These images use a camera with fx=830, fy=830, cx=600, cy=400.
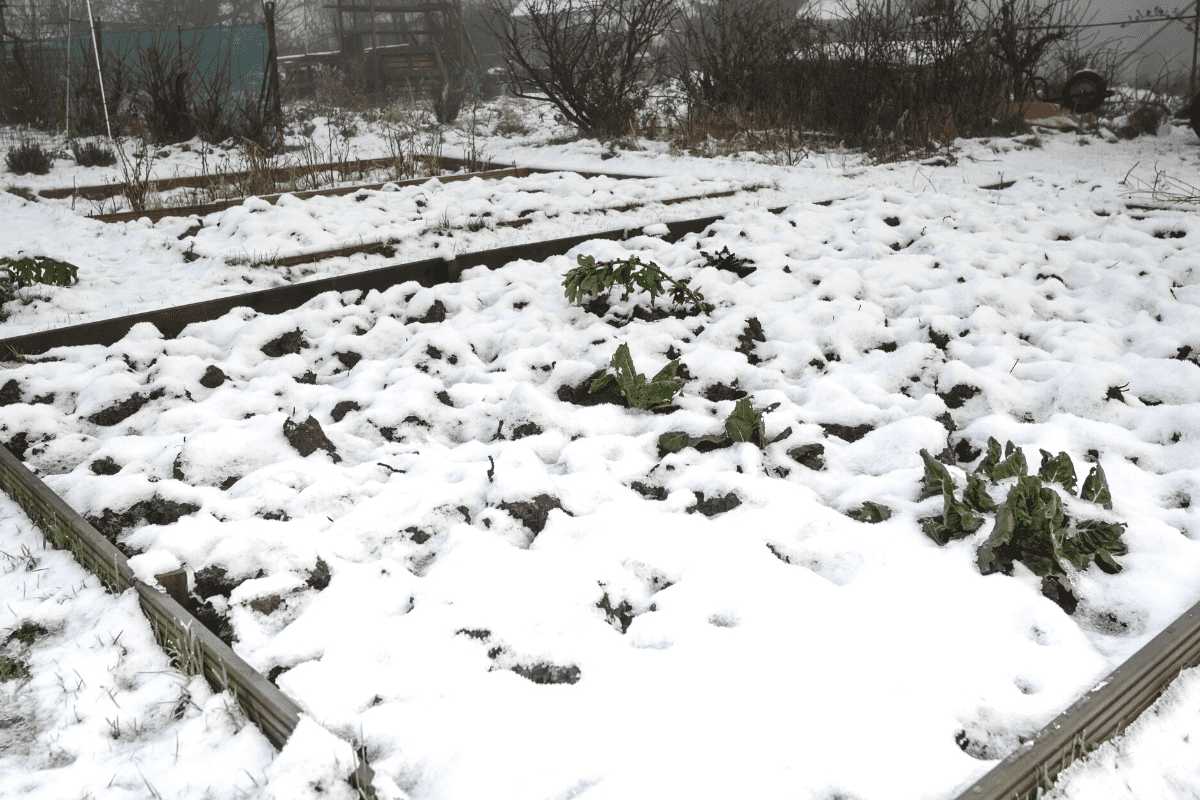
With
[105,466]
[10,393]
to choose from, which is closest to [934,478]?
[105,466]

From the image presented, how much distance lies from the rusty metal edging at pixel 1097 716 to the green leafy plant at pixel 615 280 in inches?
83.1

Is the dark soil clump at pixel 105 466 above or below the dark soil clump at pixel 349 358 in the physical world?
below

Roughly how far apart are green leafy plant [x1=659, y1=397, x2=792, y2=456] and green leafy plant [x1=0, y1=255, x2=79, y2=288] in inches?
120

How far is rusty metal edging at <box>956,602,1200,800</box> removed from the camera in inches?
46.1

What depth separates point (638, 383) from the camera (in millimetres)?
2615

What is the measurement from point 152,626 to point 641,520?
3.43 feet

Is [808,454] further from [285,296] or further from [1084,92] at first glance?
[1084,92]

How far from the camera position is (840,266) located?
12.3 feet

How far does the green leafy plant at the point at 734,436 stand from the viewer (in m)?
2.34

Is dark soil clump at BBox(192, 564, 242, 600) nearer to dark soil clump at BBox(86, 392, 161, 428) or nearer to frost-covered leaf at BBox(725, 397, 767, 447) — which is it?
dark soil clump at BBox(86, 392, 161, 428)

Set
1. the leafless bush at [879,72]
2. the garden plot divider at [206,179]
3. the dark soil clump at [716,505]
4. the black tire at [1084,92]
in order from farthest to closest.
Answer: the black tire at [1084,92] → the leafless bush at [879,72] → the garden plot divider at [206,179] → the dark soil clump at [716,505]

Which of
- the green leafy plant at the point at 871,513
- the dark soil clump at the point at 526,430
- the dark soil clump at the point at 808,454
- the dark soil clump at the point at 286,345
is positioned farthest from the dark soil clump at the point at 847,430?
the dark soil clump at the point at 286,345

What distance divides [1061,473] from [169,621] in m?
1.98

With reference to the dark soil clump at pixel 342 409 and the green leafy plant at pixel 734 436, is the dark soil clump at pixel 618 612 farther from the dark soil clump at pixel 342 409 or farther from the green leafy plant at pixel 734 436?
the dark soil clump at pixel 342 409
